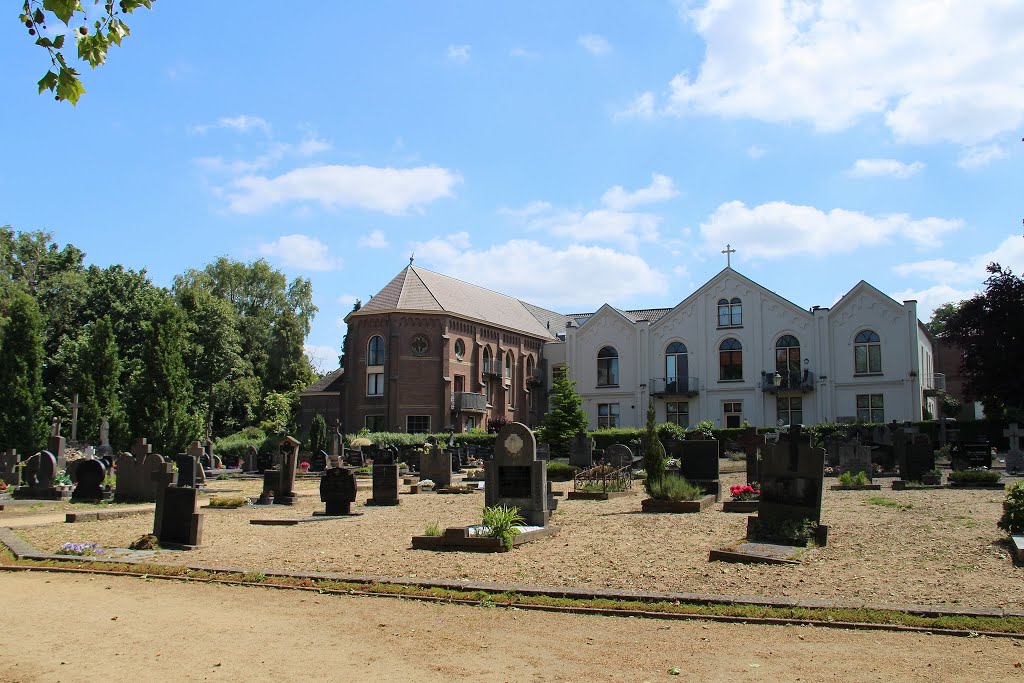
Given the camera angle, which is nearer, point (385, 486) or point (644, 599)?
point (644, 599)

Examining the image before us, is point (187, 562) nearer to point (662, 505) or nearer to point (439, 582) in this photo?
point (439, 582)

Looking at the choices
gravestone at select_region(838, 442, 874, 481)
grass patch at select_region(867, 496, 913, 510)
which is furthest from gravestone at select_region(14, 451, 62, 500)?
gravestone at select_region(838, 442, 874, 481)

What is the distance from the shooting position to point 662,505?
16641mm

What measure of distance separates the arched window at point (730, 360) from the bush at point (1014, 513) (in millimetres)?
40909

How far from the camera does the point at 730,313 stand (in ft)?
172

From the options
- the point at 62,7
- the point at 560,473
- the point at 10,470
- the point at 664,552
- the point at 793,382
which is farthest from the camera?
the point at 793,382

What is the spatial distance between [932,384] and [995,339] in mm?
18162

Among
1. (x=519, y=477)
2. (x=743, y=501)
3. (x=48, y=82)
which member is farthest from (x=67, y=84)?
(x=743, y=501)

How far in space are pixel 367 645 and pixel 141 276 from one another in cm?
5534

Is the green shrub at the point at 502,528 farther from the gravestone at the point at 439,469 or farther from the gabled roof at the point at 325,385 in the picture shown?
the gabled roof at the point at 325,385

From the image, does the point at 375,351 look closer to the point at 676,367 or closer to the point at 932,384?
the point at 676,367

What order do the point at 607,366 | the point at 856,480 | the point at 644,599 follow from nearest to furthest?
the point at 644,599 < the point at 856,480 < the point at 607,366

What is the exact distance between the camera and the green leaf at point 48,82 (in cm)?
578

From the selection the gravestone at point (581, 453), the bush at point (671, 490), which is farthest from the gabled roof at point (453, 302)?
the bush at point (671, 490)
